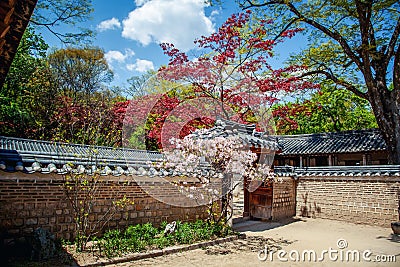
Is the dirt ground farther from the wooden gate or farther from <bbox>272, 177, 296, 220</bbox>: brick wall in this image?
<bbox>272, 177, 296, 220</bbox>: brick wall

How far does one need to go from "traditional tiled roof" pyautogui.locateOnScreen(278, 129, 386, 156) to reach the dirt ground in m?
4.71

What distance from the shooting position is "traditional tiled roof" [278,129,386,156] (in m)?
13.2

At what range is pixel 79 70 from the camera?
18.7m

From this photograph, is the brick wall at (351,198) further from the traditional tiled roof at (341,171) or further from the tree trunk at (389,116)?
the tree trunk at (389,116)

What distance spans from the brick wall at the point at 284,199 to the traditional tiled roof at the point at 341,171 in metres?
0.39

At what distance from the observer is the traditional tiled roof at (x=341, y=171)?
9.66 m

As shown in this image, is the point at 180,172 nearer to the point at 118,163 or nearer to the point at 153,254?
the point at 118,163

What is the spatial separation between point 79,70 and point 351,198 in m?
17.0

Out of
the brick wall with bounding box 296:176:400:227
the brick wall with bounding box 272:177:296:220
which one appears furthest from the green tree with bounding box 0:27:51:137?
the brick wall with bounding box 296:176:400:227

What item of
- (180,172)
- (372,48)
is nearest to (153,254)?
(180,172)

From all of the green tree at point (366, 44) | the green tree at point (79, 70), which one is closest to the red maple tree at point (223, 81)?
the green tree at point (366, 44)

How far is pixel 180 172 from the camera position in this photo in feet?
25.0

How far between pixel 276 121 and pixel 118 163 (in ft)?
47.4

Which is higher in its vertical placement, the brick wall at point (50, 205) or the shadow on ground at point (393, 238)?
the brick wall at point (50, 205)
